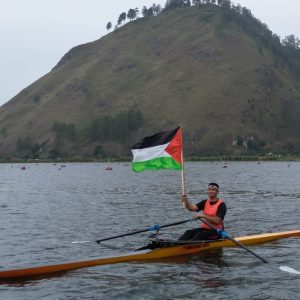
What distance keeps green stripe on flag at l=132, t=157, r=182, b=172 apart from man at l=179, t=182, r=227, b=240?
1.53m

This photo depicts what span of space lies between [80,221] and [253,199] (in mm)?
20359

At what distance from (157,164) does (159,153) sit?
44cm

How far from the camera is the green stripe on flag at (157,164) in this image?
64.1ft

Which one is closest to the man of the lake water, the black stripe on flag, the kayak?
the kayak

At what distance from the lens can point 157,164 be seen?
19.6 m

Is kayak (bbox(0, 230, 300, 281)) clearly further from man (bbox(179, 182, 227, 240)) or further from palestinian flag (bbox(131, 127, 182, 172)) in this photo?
palestinian flag (bbox(131, 127, 182, 172))

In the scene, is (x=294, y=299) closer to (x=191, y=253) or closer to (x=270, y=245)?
(x=191, y=253)

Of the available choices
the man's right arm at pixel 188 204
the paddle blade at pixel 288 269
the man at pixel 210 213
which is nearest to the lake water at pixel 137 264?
the paddle blade at pixel 288 269

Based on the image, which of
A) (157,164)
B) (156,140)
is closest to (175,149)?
(156,140)

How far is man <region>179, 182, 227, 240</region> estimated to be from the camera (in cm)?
2012

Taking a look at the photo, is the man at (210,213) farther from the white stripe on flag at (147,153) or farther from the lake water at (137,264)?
the white stripe on flag at (147,153)

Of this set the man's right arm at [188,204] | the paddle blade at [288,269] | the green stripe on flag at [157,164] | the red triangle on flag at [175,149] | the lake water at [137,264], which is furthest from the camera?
the red triangle on flag at [175,149]

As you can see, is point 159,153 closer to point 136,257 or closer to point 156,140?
point 156,140

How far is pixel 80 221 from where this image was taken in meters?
33.2
